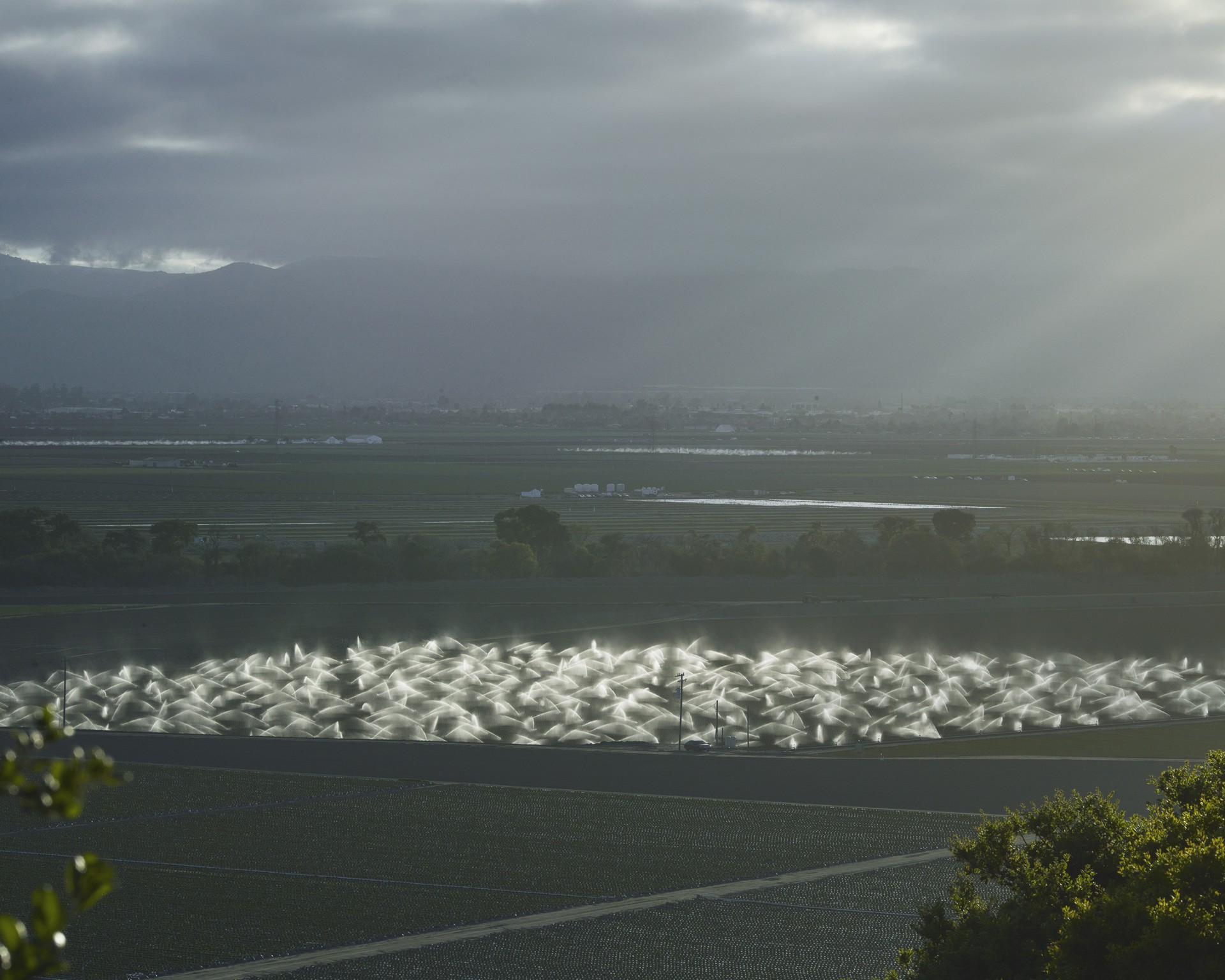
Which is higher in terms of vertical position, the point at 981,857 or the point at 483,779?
the point at 981,857

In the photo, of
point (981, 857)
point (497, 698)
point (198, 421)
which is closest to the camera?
point (981, 857)

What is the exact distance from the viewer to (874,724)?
27922mm

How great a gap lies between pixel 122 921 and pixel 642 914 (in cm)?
668

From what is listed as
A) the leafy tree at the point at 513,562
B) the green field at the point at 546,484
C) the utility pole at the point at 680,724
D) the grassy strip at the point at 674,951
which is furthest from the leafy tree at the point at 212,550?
the grassy strip at the point at 674,951

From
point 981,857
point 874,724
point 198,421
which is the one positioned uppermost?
point 198,421

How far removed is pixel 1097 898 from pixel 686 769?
1412 centimetres

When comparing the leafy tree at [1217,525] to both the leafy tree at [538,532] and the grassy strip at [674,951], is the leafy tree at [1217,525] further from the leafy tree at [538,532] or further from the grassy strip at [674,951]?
the grassy strip at [674,951]

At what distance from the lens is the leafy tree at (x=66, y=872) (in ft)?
7.16

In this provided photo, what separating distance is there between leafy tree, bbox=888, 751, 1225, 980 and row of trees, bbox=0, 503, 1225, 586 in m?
38.5

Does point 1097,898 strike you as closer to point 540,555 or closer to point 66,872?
point 66,872

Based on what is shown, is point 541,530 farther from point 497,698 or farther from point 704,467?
point 704,467

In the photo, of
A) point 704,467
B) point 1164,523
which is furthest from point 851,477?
point 1164,523

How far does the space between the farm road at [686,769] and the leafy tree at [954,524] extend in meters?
30.8

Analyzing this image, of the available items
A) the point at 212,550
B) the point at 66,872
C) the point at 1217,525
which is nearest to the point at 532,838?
the point at 66,872
